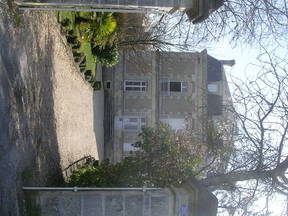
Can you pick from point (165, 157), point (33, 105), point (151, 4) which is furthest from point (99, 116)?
point (151, 4)

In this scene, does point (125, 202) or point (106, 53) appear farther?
point (106, 53)

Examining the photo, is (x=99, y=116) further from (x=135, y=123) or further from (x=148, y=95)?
(x=148, y=95)

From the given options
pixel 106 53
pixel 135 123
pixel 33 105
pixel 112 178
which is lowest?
pixel 112 178

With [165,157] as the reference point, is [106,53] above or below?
above

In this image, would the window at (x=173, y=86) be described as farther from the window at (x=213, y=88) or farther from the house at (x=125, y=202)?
the house at (x=125, y=202)

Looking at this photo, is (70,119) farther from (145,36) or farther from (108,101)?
(108,101)

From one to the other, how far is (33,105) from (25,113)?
2.53ft

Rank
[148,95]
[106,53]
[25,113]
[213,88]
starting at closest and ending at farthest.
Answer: [25,113], [106,53], [148,95], [213,88]

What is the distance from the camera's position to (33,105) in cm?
1001

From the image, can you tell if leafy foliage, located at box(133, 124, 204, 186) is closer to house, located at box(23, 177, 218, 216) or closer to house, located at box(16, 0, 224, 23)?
house, located at box(23, 177, 218, 216)

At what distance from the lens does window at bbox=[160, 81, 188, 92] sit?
87.7 ft

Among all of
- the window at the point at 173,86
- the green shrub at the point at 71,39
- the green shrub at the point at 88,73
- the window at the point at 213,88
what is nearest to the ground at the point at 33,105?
the green shrub at the point at 71,39

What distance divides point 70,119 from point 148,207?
24.7ft

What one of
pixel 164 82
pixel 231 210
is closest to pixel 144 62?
pixel 164 82
